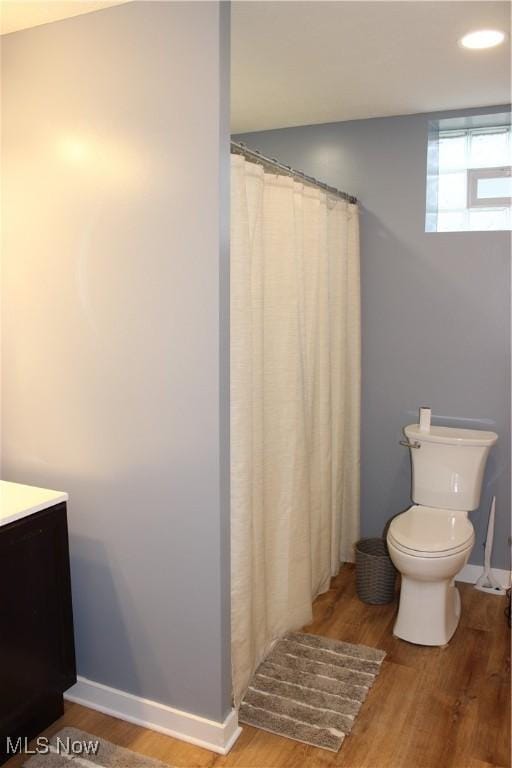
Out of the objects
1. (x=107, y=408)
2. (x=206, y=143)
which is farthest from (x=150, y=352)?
(x=206, y=143)

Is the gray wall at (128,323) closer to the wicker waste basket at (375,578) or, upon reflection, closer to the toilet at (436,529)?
the toilet at (436,529)

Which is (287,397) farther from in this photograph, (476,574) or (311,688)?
(476,574)

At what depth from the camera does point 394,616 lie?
9.71 feet

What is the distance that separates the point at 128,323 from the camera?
2.09 meters

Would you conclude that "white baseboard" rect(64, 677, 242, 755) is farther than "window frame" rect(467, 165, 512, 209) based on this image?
No

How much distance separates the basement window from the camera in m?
3.19

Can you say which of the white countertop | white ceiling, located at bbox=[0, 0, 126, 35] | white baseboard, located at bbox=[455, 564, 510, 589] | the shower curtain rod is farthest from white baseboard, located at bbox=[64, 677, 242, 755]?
white ceiling, located at bbox=[0, 0, 126, 35]

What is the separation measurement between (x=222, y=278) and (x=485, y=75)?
1.61m

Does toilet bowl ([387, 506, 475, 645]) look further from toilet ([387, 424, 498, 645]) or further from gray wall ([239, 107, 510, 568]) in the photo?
gray wall ([239, 107, 510, 568])

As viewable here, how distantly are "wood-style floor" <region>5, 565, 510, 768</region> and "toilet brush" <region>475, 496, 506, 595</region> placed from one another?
354 mm

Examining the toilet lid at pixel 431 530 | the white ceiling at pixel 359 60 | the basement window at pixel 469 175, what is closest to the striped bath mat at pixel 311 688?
the toilet lid at pixel 431 530

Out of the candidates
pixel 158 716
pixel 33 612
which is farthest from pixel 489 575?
pixel 33 612

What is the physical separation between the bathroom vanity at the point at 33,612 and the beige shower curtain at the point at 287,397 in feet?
1.93

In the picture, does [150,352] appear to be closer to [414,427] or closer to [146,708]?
[146,708]
